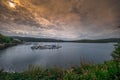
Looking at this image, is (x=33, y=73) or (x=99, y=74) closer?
(x=99, y=74)

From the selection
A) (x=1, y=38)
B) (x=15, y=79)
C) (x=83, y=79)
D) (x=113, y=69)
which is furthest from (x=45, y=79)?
(x=1, y=38)

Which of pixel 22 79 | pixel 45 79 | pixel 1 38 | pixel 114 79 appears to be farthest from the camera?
pixel 1 38

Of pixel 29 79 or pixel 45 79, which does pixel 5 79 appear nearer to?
pixel 29 79

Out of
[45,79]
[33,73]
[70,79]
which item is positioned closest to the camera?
[70,79]

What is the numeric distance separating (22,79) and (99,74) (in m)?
5.42

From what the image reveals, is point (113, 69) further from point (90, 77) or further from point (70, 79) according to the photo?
point (70, 79)

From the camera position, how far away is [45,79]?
377 inches

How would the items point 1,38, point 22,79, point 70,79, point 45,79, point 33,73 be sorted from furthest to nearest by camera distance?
point 1,38, point 33,73, point 22,79, point 45,79, point 70,79

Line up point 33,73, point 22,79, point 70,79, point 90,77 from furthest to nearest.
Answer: point 33,73 < point 22,79 < point 70,79 < point 90,77

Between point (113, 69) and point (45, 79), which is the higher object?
point (113, 69)

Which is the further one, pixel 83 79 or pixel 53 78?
pixel 53 78

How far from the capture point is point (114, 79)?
6.50 meters

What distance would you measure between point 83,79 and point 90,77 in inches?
13.0

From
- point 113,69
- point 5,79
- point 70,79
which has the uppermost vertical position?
point 113,69
